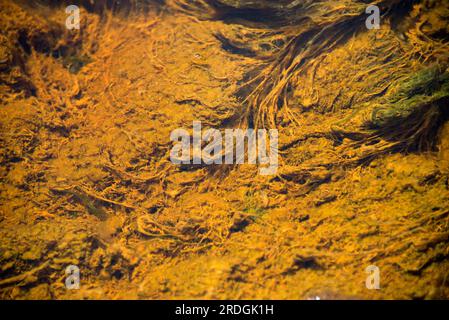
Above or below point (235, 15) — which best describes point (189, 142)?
below

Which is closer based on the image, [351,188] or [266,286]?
[266,286]

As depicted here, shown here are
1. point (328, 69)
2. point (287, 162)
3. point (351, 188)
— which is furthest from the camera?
point (328, 69)

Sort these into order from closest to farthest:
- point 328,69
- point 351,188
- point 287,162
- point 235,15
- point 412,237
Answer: point 412,237, point 351,188, point 287,162, point 328,69, point 235,15

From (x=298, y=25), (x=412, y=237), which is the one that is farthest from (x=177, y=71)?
(x=412, y=237)

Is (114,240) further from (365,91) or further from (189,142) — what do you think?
(365,91)

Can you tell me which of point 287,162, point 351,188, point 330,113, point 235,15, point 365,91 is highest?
point 235,15

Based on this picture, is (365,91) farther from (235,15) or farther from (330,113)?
(235,15)
